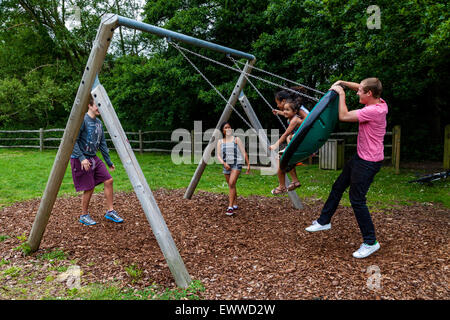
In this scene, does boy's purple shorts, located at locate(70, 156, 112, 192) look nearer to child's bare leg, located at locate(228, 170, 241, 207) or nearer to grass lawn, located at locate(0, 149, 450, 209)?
child's bare leg, located at locate(228, 170, 241, 207)

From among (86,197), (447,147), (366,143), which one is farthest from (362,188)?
(447,147)

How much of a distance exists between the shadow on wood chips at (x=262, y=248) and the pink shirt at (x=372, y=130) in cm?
113

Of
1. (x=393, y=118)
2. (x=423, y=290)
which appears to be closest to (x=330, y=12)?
(x=423, y=290)

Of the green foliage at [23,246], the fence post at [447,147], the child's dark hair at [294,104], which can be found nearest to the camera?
the green foliage at [23,246]

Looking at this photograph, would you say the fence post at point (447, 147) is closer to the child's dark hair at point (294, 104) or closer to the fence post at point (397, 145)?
the fence post at point (397, 145)

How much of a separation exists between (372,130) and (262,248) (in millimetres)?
1818

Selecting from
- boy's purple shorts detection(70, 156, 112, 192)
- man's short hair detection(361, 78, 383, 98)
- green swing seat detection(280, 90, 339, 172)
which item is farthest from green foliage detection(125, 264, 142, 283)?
man's short hair detection(361, 78, 383, 98)

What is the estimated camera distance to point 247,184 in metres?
8.52

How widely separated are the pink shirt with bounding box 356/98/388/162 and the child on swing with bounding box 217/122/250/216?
85.5 inches

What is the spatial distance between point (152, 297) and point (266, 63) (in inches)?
406

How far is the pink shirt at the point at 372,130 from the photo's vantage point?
3.40 m

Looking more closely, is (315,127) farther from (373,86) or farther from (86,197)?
(86,197)

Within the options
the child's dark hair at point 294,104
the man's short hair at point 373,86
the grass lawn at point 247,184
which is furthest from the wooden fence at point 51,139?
the man's short hair at point 373,86

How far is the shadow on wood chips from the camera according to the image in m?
3.06
